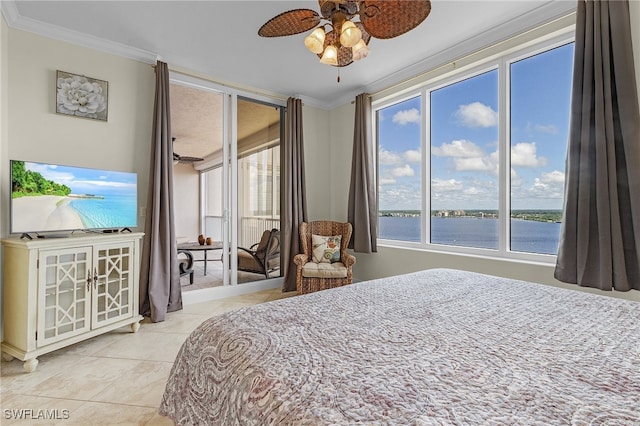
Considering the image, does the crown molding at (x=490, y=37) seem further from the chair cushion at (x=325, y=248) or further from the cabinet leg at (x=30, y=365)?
the cabinet leg at (x=30, y=365)

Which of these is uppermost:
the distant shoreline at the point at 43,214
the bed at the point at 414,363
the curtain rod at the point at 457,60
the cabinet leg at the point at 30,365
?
the curtain rod at the point at 457,60

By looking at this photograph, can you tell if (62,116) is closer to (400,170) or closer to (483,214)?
(400,170)

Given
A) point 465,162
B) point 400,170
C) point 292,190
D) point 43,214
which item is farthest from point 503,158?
point 43,214

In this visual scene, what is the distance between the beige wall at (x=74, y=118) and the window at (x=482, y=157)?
112 inches

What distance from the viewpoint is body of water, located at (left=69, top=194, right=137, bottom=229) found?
2518mm

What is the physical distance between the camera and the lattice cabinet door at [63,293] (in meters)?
2.16

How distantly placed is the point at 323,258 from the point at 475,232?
1.71 m

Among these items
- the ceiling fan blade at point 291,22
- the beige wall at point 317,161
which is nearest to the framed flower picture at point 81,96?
the ceiling fan blade at point 291,22

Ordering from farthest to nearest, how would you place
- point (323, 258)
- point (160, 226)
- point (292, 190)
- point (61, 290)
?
1. point (292, 190)
2. point (323, 258)
3. point (160, 226)
4. point (61, 290)

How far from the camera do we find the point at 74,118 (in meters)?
2.84

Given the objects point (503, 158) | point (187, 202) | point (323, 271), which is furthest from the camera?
point (187, 202)

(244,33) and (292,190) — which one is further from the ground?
(244,33)

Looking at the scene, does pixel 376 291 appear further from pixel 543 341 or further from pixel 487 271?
pixel 487 271

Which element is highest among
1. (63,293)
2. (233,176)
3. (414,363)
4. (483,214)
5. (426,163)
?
(426,163)
